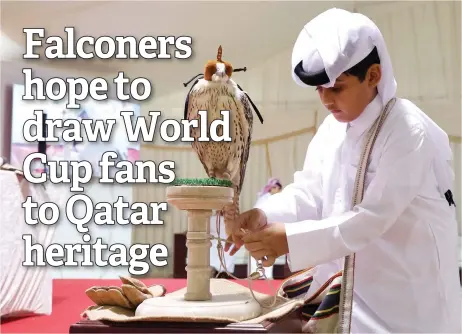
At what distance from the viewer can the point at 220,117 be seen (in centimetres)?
121

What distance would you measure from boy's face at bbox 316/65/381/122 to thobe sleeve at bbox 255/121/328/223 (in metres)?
0.20

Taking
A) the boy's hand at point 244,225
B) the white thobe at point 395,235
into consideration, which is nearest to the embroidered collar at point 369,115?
the white thobe at point 395,235

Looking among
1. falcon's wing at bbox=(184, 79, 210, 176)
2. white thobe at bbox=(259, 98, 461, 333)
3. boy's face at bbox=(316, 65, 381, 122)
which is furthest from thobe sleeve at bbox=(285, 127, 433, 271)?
falcon's wing at bbox=(184, 79, 210, 176)

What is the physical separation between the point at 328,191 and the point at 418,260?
0.27 metres

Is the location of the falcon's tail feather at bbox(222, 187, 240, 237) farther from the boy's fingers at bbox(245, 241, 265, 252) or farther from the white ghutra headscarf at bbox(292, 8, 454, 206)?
the white ghutra headscarf at bbox(292, 8, 454, 206)

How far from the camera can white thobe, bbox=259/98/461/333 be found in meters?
1.17

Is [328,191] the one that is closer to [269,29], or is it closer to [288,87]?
[269,29]

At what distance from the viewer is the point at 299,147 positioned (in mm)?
6297

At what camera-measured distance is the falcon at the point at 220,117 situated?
1216 mm

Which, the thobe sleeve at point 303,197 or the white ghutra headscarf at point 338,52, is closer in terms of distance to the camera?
the white ghutra headscarf at point 338,52

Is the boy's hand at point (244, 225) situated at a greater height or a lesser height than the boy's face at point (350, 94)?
lesser

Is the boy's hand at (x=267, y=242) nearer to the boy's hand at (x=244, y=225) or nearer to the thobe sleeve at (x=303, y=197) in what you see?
the boy's hand at (x=244, y=225)

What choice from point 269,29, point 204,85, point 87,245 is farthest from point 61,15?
point 204,85

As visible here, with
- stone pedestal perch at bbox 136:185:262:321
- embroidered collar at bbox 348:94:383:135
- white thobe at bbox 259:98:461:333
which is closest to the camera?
stone pedestal perch at bbox 136:185:262:321
